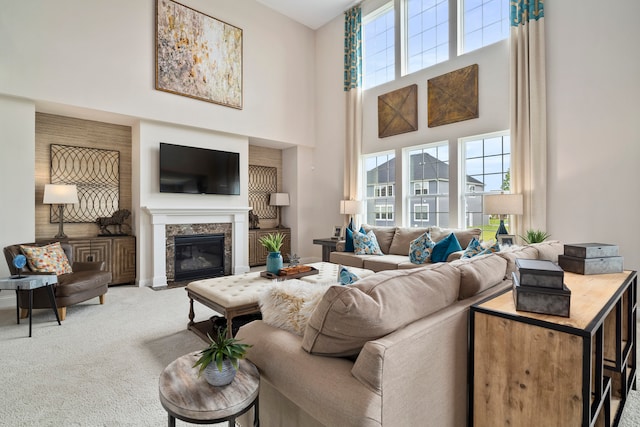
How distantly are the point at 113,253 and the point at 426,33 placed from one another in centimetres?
621

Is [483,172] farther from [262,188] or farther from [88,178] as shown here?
[88,178]

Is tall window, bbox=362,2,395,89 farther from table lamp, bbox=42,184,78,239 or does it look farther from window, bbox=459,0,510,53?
table lamp, bbox=42,184,78,239

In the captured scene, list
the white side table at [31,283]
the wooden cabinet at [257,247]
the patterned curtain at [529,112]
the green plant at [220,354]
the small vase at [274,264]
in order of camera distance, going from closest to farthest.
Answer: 1. the green plant at [220,354]
2. the white side table at [31,283]
3. the small vase at [274,264]
4. the patterned curtain at [529,112]
5. the wooden cabinet at [257,247]

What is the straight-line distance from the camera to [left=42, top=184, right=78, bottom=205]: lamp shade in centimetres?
432

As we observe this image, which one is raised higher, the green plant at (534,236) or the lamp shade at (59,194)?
the lamp shade at (59,194)

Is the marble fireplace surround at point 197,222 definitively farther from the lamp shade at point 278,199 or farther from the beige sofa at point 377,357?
the beige sofa at point 377,357

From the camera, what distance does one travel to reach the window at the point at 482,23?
14.8 feet

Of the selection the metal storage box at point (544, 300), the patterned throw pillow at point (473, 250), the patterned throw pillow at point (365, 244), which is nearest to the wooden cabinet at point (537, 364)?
the metal storage box at point (544, 300)

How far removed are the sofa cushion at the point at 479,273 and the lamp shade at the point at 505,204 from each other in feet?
7.66

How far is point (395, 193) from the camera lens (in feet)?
19.0

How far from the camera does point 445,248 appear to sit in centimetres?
411


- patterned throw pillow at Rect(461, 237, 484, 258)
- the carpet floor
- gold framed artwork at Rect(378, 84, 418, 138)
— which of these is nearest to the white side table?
the carpet floor

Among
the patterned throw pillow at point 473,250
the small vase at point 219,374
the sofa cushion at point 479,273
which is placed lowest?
the small vase at point 219,374

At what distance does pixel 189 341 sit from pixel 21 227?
10.4 ft
